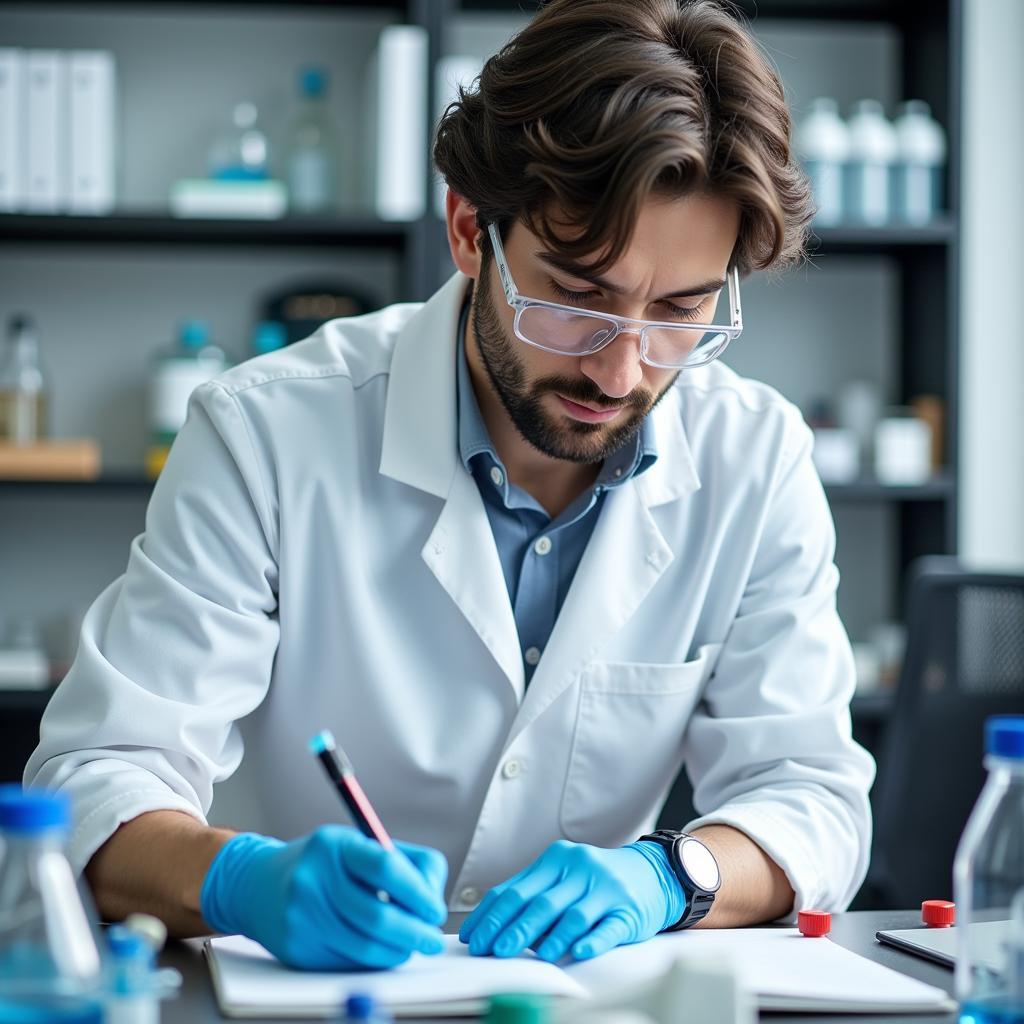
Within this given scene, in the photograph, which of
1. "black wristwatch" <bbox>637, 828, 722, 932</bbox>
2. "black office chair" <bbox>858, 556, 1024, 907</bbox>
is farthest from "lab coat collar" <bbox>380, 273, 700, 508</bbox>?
"black office chair" <bbox>858, 556, 1024, 907</bbox>

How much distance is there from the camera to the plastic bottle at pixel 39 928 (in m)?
0.63

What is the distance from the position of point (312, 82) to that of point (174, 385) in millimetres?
672

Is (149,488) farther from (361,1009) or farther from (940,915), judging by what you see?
(361,1009)

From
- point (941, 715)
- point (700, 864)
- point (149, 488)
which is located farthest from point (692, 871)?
point (149, 488)

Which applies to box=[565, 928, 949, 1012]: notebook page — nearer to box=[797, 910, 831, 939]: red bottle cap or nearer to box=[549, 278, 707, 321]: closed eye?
box=[797, 910, 831, 939]: red bottle cap

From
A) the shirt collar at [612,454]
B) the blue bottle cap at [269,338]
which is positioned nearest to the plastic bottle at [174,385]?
the blue bottle cap at [269,338]

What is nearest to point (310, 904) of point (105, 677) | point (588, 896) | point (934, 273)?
point (588, 896)

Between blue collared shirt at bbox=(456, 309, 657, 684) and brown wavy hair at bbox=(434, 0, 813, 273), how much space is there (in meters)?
0.22

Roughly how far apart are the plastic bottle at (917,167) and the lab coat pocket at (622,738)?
1.70 metres

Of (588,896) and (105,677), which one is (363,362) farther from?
(588,896)

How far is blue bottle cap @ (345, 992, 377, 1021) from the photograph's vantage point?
63 centimetres

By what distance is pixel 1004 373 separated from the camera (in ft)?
9.98

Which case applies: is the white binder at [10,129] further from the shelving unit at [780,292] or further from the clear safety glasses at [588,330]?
the clear safety glasses at [588,330]

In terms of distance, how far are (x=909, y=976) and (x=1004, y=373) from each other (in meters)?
2.33
